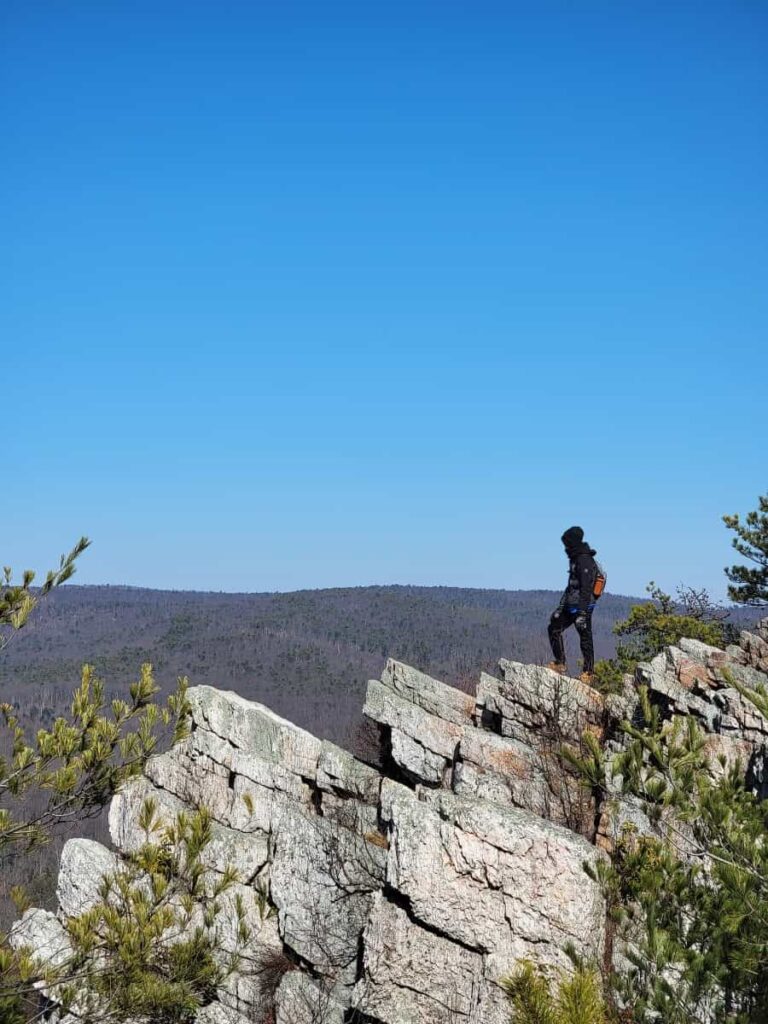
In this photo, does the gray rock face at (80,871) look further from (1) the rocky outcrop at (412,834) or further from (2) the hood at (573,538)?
(2) the hood at (573,538)

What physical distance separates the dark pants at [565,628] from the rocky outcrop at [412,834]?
0.80 meters

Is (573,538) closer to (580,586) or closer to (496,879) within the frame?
(580,586)

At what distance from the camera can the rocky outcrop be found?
1085cm

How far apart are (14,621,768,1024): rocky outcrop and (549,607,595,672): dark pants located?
80 centimetres

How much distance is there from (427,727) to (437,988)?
5.86m

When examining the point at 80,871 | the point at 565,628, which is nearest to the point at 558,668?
the point at 565,628

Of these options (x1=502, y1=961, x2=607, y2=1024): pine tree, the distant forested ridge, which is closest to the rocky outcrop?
(x1=502, y1=961, x2=607, y2=1024): pine tree

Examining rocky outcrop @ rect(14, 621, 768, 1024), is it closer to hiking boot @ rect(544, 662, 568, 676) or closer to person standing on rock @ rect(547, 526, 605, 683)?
hiking boot @ rect(544, 662, 568, 676)

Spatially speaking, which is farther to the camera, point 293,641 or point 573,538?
point 293,641

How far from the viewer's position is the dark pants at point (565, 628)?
54.7 ft

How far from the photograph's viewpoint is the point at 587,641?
16.9m

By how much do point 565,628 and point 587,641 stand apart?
64 cm

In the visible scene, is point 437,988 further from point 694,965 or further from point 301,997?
point 694,965

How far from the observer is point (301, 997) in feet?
42.2
